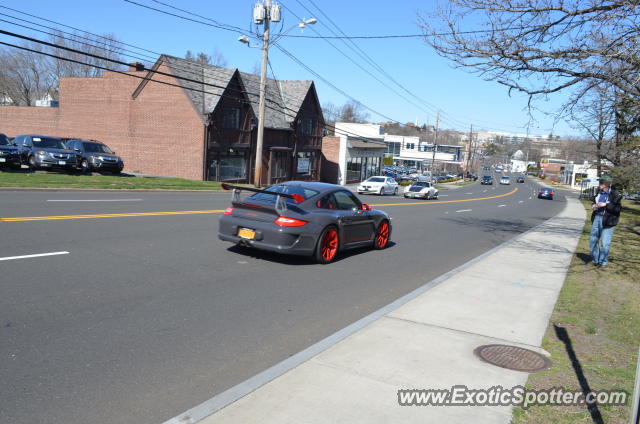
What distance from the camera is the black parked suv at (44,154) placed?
980 inches

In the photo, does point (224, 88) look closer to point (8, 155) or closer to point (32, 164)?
point (32, 164)

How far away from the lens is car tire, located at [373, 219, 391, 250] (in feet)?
37.4

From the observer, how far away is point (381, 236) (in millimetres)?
11594

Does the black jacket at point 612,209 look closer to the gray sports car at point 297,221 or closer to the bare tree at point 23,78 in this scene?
the gray sports car at point 297,221

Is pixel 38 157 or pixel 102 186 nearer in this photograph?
pixel 102 186

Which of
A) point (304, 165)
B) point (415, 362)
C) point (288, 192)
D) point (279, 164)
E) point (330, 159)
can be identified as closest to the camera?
point (415, 362)

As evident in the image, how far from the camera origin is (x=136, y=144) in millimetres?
36438

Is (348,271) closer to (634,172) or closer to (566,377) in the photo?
(566,377)

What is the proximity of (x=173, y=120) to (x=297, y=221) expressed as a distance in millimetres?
28322

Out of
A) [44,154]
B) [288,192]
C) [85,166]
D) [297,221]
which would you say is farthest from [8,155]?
[297,221]

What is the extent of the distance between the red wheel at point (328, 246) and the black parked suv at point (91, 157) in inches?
854

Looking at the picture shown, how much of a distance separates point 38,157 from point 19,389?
79.1ft

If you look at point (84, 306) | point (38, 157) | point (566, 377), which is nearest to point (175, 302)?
point (84, 306)

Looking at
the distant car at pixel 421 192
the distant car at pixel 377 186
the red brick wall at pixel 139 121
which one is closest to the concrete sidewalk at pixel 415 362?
the red brick wall at pixel 139 121
